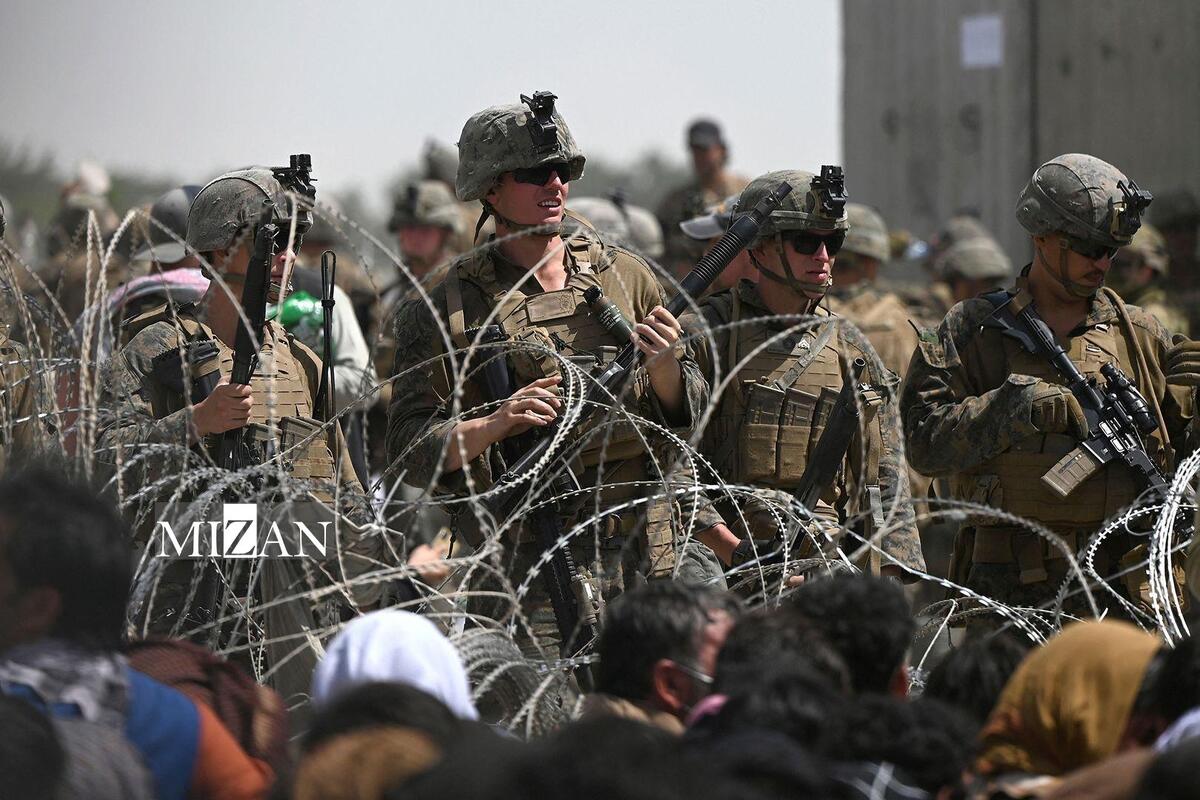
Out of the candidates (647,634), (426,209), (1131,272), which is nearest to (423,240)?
(426,209)

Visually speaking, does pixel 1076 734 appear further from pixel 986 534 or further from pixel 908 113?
pixel 908 113

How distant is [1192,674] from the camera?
11.3 ft

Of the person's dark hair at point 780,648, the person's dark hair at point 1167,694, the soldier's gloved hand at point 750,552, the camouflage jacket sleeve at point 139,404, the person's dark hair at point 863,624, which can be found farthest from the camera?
the soldier's gloved hand at point 750,552

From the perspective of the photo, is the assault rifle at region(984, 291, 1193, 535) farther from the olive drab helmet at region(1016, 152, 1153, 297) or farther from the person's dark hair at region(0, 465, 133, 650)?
the person's dark hair at region(0, 465, 133, 650)

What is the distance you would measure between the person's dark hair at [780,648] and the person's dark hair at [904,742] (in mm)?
250

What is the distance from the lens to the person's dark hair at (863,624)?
12.3 feet

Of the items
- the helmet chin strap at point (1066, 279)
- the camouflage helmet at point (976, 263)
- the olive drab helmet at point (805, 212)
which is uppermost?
the olive drab helmet at point (805, 212)

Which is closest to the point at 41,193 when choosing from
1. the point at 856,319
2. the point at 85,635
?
the point at 856,319

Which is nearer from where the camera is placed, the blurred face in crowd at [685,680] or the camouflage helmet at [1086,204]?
the blurred face in crowd at [685,680]

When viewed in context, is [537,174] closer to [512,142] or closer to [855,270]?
[512,142]

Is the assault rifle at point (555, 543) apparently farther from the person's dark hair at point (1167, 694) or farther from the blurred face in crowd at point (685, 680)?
the person's dark hair at point (1167, 694)

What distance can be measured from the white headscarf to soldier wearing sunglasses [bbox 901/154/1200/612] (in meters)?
2.49

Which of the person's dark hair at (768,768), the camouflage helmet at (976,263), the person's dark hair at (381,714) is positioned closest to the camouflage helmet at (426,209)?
the camouflage helmet at (976,263)

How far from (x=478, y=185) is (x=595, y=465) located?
882 mm
